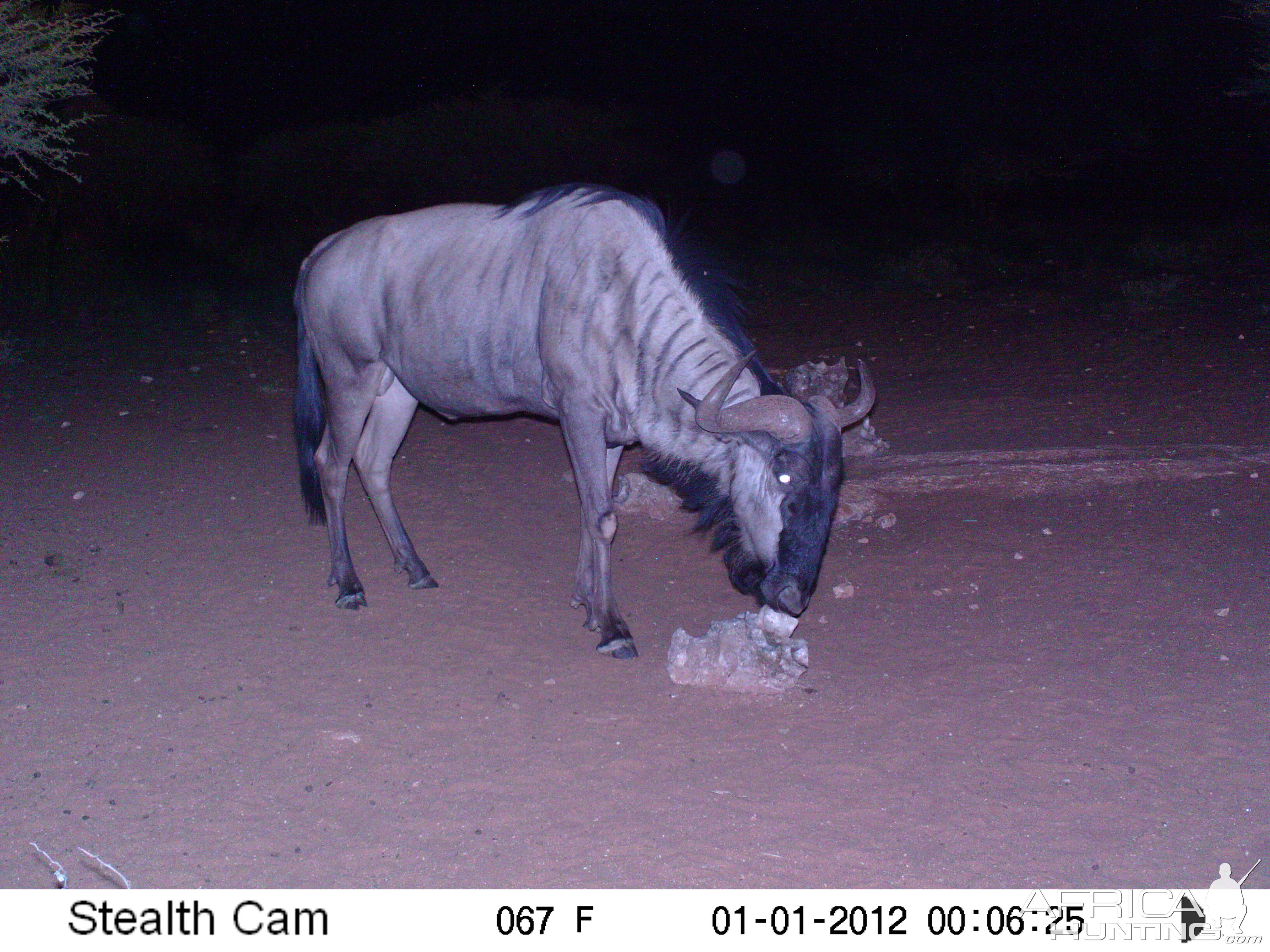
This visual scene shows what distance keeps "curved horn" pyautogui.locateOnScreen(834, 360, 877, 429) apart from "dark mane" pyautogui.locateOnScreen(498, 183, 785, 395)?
0.27 meters

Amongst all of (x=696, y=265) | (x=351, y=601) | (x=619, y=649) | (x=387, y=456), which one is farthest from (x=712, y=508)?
(x=387, y=456)

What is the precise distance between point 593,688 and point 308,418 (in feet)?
7.66

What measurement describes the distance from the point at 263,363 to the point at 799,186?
15630 mm

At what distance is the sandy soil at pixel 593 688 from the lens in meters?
3.35

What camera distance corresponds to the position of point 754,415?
423 cm

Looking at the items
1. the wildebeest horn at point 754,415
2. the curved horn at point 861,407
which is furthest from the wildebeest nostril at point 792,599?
the curved horn at point 861,407

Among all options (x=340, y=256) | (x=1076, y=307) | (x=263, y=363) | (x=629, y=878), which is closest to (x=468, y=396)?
(x=340, y=256)

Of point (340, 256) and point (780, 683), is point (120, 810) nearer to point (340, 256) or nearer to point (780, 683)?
point (780, 683)

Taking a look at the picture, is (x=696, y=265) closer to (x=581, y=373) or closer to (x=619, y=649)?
(x=581, y=373)

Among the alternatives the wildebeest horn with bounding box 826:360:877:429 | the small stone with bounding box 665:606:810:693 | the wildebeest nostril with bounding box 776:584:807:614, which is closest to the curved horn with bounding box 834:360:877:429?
the wildebeest horn with bounding box 826:360:877:429

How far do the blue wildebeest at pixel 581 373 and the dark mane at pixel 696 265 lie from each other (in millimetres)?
10

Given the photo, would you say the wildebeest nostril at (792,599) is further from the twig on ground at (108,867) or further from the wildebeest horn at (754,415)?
the twig on ground at (108,867)
